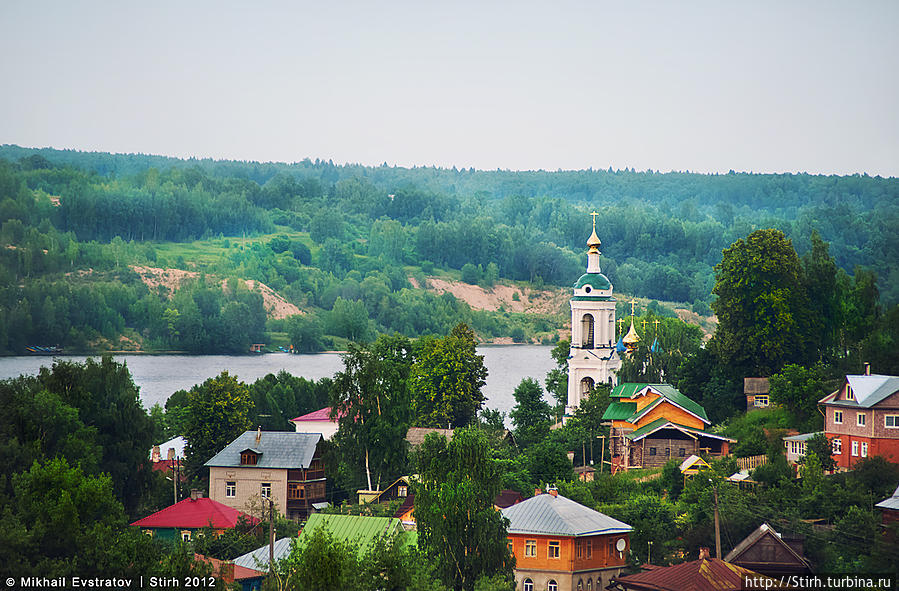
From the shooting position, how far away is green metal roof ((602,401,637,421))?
6041 cm

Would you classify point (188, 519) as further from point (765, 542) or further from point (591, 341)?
point (591, 341)

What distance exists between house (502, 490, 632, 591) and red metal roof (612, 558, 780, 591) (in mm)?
2570

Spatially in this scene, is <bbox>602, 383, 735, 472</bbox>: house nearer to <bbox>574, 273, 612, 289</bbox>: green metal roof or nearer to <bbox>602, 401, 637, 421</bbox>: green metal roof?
<bbox>602, 401, 637, 421</bbox>: green metal roof

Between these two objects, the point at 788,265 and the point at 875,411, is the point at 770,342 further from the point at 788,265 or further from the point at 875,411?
the point at 875,411

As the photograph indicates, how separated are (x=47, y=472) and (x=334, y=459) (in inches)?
694

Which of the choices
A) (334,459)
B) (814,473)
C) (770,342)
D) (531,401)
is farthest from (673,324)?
(814,473)

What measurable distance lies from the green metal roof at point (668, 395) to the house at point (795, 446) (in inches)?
255

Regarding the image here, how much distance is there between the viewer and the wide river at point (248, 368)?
111m

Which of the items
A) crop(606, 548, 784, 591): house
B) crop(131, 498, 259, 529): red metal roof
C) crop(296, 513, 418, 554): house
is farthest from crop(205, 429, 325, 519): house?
crop(606, 548, 784, 591): house

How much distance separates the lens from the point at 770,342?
60469mm

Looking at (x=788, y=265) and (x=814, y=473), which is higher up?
(x=788, y=265)

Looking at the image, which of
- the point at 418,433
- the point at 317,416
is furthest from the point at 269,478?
the point at 317,416

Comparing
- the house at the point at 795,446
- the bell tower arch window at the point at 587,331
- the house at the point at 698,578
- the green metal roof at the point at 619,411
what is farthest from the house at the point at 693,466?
the bell tower arch window at the point at 587,331

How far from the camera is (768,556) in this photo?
132 ft
